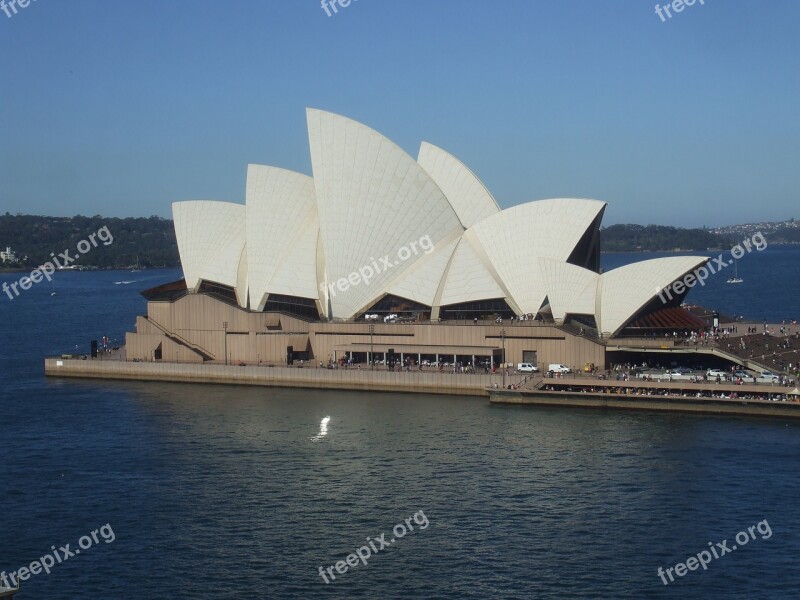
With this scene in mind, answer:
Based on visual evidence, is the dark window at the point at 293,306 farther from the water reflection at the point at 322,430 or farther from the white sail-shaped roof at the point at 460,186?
the water reflection at the point at 322,430

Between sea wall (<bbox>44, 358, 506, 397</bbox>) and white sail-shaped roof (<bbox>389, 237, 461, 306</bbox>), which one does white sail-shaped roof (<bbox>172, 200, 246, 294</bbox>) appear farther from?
white sail-shaped roof (<bbox>389, 237, 461, 306</bbox>)

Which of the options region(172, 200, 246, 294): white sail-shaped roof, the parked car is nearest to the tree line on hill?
region(172, 200, 246, 294): white sail-shaped roof

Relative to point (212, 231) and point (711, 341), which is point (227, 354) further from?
point (711, 341)

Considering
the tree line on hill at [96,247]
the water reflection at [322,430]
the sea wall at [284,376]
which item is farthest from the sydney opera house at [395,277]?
the tree line on hill at [96,247]

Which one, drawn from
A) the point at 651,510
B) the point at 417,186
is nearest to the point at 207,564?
the point at 651,510

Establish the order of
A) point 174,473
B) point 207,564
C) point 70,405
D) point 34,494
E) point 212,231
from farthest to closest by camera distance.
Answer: point 212,231
point 70,405
point 174,473
point 34,494
point 207,564

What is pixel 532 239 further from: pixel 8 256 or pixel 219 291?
pixel 8 256
